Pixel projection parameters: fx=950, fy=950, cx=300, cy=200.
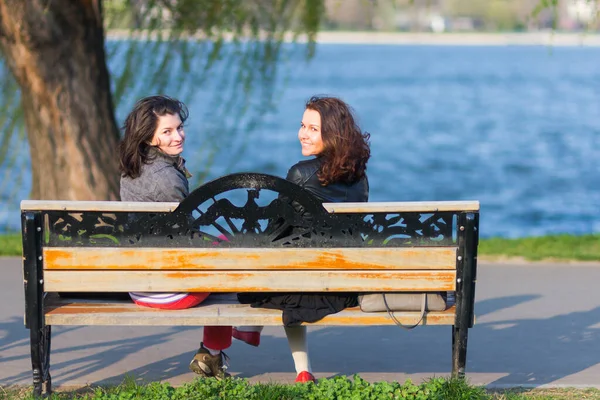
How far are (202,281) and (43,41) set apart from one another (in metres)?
5.39

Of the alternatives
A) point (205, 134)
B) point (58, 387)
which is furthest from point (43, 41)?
point (58, 387)

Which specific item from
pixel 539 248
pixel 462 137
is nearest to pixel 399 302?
pixel 539 248

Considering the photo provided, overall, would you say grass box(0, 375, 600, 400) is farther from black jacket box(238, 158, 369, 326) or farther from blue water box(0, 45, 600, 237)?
blue water box(0, 45, 600, 237)

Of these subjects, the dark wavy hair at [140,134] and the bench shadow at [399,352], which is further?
the bench shadow at [399,352]

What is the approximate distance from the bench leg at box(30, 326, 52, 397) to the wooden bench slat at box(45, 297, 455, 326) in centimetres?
8

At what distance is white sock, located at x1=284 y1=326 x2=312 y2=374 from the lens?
4.48 meters

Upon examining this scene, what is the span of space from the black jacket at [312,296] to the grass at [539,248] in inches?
152

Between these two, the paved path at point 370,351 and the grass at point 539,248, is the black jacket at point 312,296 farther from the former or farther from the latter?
the grass at point 539,248

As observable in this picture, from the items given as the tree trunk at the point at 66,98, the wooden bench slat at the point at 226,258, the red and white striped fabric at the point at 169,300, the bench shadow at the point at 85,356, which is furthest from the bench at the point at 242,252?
the tree trunk at the point at 66,98

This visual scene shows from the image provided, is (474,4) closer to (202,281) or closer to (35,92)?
(35,92)

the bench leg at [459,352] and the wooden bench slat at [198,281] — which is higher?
the wooden bench slat at [198,281]

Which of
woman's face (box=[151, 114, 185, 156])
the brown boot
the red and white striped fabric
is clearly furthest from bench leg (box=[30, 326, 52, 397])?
woman's face (box=[151, 114, 185, 156])

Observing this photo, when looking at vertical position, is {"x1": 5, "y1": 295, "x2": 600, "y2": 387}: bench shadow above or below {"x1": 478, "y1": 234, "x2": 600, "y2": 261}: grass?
below

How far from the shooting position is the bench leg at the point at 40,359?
4156 mm
